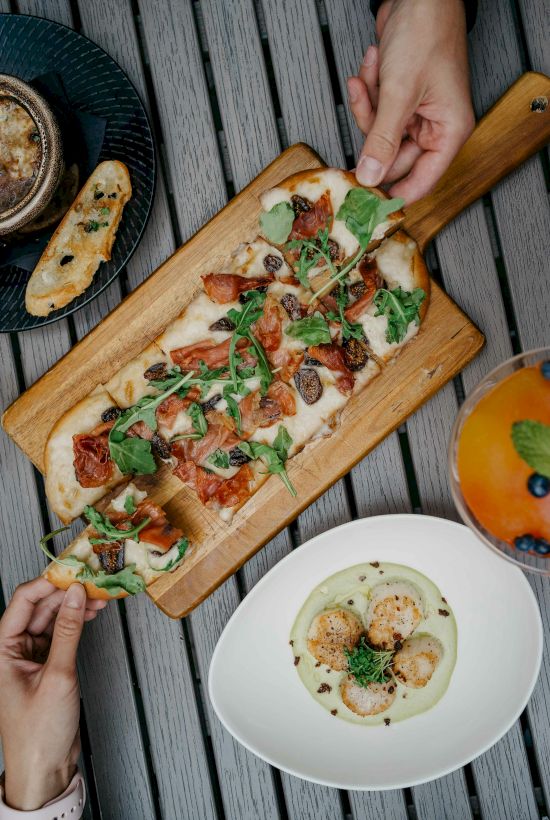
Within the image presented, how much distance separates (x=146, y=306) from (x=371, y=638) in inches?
42.2

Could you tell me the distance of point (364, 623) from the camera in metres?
1.84

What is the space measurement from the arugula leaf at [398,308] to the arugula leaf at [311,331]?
0.14m

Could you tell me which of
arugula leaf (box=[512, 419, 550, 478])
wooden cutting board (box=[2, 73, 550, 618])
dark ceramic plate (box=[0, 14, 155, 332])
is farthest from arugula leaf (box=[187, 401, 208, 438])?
arugula leaf (box=[512, 419, 550, 478])

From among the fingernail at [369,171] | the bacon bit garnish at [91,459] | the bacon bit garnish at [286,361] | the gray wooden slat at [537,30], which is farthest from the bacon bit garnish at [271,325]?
the gray wooden slat at [537,30]

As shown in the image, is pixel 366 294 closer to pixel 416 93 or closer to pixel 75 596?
pixel 416 93

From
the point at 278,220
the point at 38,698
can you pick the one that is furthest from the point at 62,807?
the point at 278,220

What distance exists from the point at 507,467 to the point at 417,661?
0.72m

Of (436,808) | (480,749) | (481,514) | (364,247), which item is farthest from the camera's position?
(436,808)

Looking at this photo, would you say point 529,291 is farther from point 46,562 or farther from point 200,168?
point 46,562

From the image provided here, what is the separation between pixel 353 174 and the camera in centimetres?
166

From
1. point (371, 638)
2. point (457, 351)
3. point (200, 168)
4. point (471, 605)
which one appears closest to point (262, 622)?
point (371, 638)

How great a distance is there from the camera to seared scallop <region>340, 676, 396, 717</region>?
179 centimetres

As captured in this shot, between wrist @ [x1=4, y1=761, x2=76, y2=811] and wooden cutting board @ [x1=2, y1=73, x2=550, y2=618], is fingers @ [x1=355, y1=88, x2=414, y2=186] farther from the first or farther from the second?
wrist @ [x1=4, y1=761, x2=76, y2=811]

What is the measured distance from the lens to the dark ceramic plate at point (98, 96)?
1.74 metres
